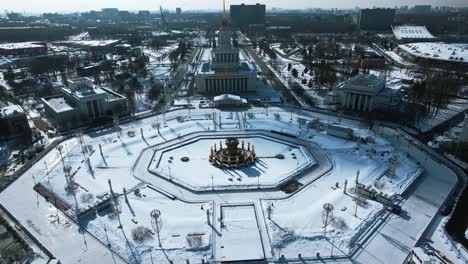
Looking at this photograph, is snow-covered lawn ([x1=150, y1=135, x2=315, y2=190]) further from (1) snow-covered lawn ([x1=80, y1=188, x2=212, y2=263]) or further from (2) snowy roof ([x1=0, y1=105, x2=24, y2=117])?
(2) snowy roof ([x1=0, y1=105, x2=24, y2=117])

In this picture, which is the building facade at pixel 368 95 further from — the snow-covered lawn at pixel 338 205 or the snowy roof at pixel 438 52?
the snowy roof at pixel 438 52

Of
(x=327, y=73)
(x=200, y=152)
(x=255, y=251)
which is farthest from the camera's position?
→ (x=327, y=73)

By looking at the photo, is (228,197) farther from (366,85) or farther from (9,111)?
(9,111)

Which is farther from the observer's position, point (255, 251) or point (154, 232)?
point (154, 232)

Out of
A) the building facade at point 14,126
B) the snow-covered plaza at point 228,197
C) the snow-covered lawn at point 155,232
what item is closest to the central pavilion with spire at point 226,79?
the snow-covered plaza at point 228,197

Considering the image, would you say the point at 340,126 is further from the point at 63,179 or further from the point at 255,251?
the point at 63,179

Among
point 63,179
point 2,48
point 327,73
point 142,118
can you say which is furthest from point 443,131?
point 2,48

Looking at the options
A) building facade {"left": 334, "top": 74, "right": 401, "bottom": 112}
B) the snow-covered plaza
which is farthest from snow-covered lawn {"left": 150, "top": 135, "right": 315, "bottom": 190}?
building facade {"left": 334, "top": 74, "right": 401, "bottom": 112}
